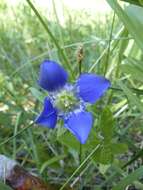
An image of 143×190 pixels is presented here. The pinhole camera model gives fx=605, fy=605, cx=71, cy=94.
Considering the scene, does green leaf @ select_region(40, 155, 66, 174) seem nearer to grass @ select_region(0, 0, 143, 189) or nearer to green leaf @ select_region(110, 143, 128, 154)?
grass @ select_region(0, 0, 143, 189)

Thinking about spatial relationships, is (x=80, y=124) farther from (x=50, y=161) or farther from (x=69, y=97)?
(x=50, y=161)

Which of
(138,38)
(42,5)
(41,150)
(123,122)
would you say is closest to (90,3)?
(42,5)

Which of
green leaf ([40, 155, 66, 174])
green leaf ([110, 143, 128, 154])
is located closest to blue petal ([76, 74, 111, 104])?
green leaf ([110, 143, 128, 154])

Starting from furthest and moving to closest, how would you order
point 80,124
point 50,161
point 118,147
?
point 50,161, point 118,147, point 80,124

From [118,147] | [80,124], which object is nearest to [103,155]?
[118,147]

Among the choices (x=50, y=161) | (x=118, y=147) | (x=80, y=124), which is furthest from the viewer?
(x=50, y=161)

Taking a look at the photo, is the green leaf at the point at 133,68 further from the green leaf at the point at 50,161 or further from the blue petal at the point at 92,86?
the green leaf at the point at 50,161

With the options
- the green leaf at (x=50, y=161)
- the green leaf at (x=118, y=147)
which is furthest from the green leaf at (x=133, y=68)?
the green leaf at (x=50, y=161)
